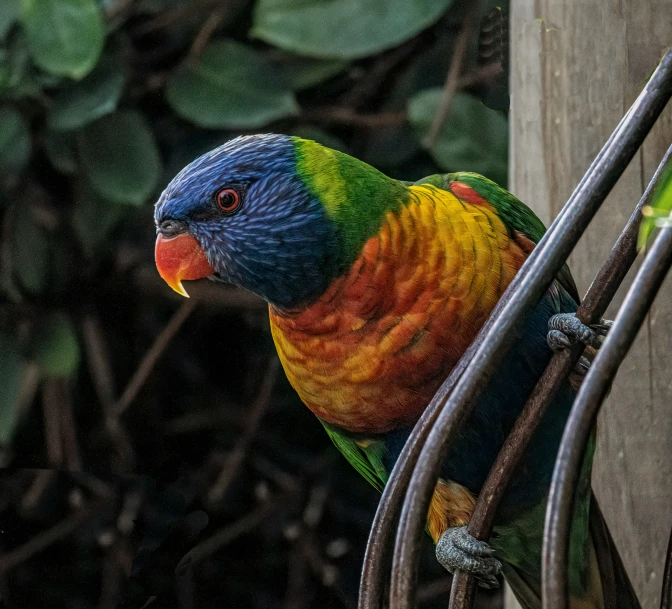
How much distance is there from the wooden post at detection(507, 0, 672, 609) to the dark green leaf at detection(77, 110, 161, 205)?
0.59 meters

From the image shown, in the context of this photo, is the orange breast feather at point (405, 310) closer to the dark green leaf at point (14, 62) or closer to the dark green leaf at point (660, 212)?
the dark green leaf at point (660, 212)

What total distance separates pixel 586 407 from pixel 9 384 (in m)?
1.05

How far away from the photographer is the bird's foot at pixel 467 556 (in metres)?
0.62

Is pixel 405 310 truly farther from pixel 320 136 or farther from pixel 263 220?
pixel 320 136

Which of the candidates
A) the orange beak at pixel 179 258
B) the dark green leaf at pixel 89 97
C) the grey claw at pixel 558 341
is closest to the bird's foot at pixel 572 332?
the grey claw at pixel 558 341

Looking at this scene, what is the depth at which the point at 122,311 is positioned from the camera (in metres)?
1.25

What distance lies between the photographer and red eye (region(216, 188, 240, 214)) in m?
0.68

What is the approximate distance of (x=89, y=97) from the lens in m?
1.12

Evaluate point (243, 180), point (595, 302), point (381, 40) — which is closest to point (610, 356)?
point (595, 302)

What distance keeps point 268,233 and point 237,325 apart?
0.58 m

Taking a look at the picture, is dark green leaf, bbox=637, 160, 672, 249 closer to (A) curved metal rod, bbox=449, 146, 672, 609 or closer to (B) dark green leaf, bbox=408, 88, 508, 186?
(A) curved metal rod, bbox=449, 146, 672, 609

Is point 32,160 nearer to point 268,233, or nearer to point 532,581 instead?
point 268,233

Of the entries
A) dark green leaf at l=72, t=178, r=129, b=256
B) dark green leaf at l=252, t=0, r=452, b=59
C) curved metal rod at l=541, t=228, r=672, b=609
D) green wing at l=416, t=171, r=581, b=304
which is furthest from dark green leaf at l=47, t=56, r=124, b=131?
curved metal rod at l=541, t=228, r=672, b=609

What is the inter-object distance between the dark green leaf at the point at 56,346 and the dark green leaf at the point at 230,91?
406 mm
